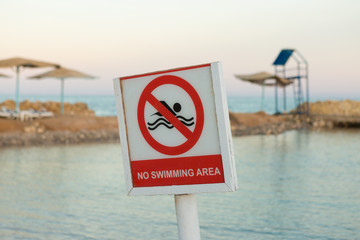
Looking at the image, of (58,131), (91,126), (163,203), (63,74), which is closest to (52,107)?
(63,74)

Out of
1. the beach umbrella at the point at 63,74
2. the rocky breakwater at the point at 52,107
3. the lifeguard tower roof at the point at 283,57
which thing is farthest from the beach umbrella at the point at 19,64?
the lifeguard tower roof at the point at 283,57

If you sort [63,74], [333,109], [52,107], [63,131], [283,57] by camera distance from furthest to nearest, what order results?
[333,109] < [52,107] < [283,57] < [63,74] < [63,131]

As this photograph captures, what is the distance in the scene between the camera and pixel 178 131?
1987 mm

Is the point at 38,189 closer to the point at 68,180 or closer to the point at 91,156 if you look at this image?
the point at 68,180

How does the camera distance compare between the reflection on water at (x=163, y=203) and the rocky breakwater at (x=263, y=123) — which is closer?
the reflection on water at (x=163, y=203)

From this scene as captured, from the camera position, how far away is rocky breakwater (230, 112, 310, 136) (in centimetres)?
3194

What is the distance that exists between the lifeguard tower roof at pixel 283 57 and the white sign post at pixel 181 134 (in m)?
39.2

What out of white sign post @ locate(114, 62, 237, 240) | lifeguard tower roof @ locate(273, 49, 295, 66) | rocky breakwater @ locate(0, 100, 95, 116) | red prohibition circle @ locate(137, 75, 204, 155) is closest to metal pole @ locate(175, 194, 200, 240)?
white sign post @ locate(114, 62, 237, 240)

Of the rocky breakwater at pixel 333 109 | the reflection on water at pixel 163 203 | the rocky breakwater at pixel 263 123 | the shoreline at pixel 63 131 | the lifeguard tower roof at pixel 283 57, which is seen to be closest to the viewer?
the reflection on water at pixel 163 203

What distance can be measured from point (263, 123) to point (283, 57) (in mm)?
7037

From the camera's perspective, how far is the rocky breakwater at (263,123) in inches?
1257

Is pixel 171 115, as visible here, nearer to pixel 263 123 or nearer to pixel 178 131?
pixel 178 131

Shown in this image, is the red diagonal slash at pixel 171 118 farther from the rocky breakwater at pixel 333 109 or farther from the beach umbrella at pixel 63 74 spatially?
the rocky breakwater at pixel 333 109

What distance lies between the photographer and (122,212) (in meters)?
9.38
